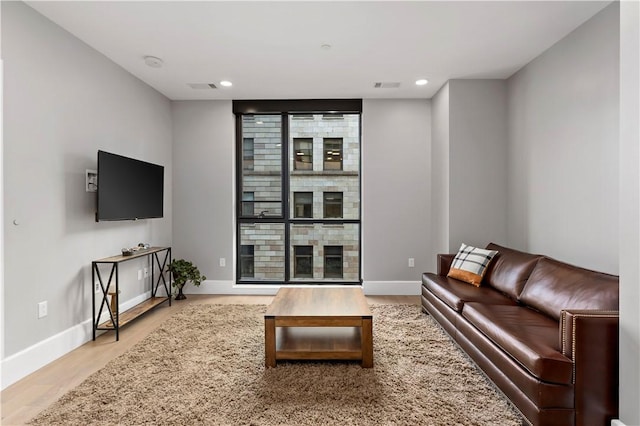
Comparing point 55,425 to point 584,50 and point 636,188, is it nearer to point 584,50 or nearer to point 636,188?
point 636,188

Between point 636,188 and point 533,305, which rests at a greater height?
point 636,188

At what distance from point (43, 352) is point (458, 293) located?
10.8 feet

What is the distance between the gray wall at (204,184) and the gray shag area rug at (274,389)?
1745 mm

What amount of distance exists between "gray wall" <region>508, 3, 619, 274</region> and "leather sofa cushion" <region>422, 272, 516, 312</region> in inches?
28.5

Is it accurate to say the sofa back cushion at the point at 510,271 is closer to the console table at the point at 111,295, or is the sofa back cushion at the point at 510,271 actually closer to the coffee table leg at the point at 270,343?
the coffee table leg at the point at 270,343

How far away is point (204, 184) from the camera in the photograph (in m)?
4.77

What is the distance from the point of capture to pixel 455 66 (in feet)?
11.9

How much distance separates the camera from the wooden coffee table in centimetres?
251

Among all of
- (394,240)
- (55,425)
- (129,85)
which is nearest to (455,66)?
(394,240)

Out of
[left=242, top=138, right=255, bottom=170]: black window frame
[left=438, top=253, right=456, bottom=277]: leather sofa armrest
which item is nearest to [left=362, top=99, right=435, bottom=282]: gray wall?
[left=438, top=253, right=456, bottom=277]: leather sofa armrest

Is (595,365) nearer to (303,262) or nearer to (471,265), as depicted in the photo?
(471,265)

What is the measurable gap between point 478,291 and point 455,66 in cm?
228

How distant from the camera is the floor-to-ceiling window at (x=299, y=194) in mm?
4902

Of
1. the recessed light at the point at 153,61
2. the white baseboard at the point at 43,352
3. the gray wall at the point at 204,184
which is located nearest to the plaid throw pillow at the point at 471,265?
the gray wall at the point at 204,184
